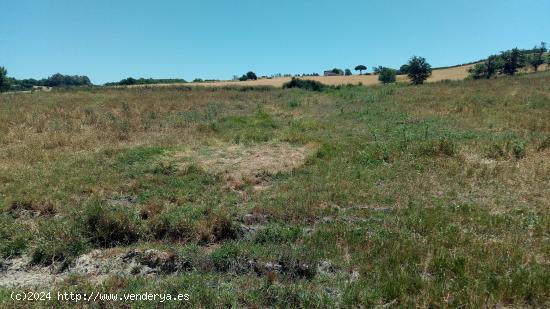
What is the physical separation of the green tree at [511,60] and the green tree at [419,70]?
61.1ft

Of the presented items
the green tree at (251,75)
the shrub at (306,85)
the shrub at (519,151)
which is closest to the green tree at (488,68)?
the shrub at (306,85)

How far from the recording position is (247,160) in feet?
38.4

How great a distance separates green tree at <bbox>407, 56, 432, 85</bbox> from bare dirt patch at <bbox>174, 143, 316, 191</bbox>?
202ft

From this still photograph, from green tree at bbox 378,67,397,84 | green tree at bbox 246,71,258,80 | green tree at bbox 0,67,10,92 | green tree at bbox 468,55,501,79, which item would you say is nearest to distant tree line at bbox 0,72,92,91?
green tree at bbox 0,67,10,92

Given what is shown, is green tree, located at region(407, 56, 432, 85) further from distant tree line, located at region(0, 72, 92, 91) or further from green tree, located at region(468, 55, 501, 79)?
distant tree line, located at region(0, 72, 92, 91)

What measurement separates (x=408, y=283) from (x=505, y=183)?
558cm

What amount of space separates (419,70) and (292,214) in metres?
68.0

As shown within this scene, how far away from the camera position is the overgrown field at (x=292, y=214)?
15.4ft

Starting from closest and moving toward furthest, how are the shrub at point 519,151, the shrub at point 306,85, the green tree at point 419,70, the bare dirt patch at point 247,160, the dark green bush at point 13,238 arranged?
the dark green bush at point 13,238 → the bare dirt patch at point 247,160 → the shrub at point 519,151 → the shrub at point 306,85 → the green tree at point 419,70

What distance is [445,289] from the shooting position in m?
4.45

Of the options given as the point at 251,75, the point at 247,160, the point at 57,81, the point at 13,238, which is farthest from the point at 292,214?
the point at 57,81

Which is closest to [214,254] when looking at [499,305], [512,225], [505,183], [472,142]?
[499,305]

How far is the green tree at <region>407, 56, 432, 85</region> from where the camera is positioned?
67812 mm

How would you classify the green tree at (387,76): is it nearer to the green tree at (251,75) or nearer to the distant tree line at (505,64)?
the distant tree line at (505,64)
